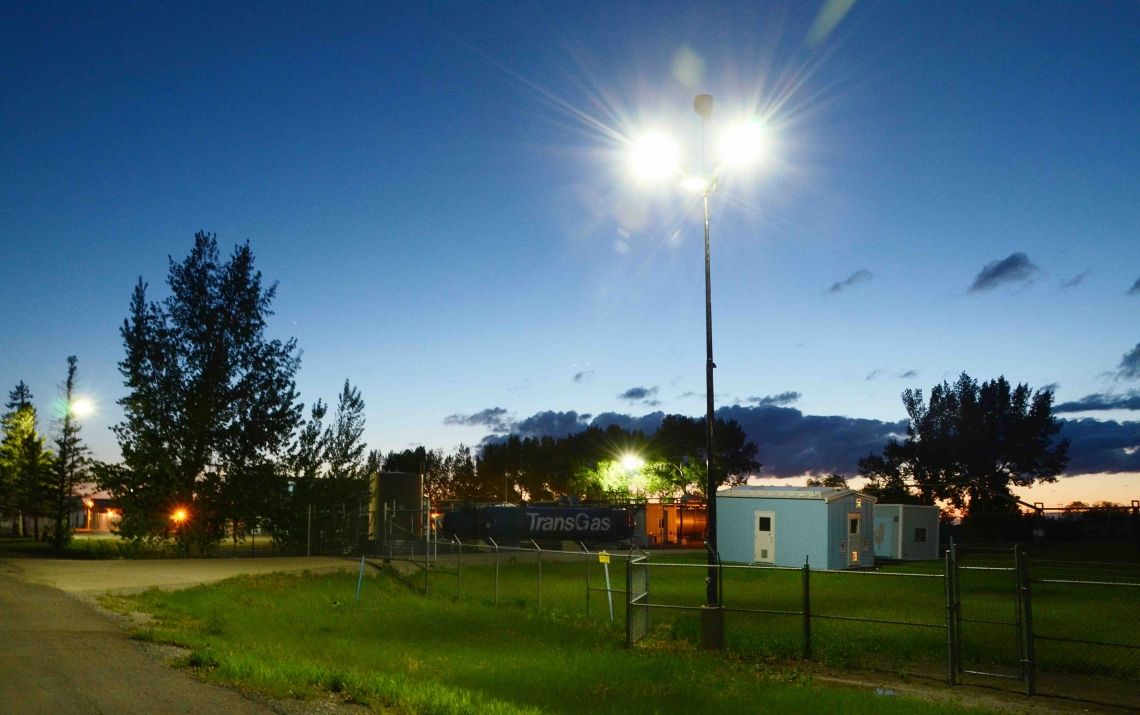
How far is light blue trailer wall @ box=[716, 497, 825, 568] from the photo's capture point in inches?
1487

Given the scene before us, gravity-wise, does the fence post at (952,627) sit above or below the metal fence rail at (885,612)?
above

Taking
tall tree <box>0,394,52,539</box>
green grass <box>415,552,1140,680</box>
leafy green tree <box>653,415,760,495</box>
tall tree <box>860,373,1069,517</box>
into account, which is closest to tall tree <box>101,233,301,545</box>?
green grass <box>415,552,1140,680</box>

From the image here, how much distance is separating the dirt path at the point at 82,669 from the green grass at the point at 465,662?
27.7 inches

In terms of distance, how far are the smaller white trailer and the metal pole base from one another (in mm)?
34799

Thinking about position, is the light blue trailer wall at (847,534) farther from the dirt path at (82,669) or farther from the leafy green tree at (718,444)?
the leafy green tree at (718,444)

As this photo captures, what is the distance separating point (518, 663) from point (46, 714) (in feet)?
23.3

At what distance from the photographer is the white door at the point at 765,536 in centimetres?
3903

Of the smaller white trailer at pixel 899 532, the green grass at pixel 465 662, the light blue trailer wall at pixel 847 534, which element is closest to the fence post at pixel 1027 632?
the green grass at pixel 465 662

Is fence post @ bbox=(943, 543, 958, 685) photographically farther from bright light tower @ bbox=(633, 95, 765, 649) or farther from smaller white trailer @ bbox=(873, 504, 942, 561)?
smaller white trailer @ bbox=(873, 504, 942, 561)

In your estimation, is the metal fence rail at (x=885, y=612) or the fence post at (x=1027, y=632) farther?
the metal fence rail at (x=885, y=612)

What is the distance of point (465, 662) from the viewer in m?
15.0

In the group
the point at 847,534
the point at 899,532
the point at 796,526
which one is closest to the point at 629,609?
the point at 796,526

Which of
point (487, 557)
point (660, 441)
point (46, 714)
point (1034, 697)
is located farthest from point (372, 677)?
point (660, 441)

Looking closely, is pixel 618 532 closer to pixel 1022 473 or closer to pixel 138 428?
pixel 138 428
